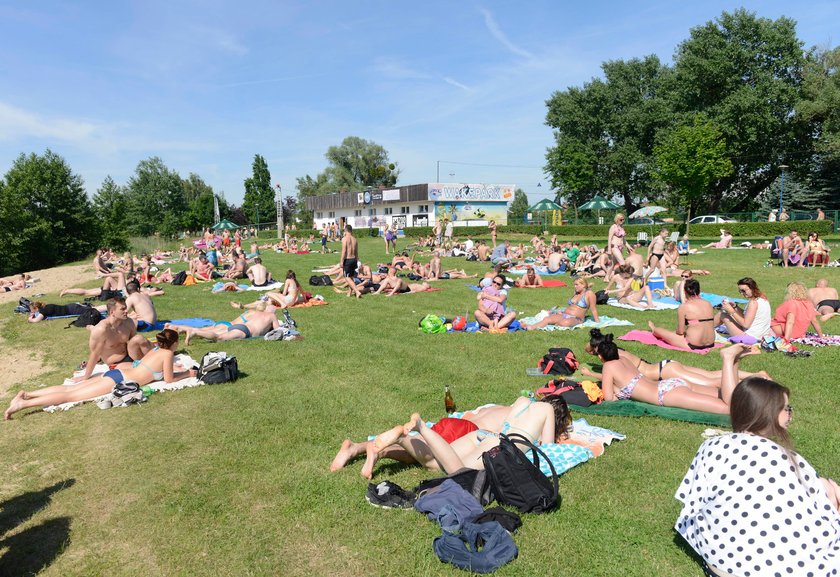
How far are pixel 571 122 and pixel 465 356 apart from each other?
4860 centimetres

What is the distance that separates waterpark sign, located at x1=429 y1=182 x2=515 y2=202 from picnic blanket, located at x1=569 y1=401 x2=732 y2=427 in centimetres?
4799

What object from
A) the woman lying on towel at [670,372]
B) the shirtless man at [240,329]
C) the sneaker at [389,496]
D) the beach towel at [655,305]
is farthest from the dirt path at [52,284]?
the woman lying on towel at [670,372]

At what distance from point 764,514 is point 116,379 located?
6833 mm

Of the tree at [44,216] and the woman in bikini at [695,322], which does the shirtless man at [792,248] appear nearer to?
the woman in bikini at [695,322]

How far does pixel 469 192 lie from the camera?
55.2 meters

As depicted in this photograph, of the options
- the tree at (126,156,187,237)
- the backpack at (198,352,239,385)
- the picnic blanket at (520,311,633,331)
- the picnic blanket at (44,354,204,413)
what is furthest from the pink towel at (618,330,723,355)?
the tree at (126,156,187,237)

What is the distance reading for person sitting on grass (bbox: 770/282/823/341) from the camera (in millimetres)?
8328

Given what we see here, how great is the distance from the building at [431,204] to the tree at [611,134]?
693cm

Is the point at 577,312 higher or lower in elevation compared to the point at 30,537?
higher

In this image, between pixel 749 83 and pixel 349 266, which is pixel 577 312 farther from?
pixel 749 83

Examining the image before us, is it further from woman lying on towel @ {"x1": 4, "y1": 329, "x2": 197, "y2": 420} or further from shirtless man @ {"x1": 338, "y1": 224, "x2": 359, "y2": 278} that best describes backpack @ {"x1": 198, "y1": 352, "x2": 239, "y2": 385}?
shirtless man @ {"x1": 338, "y1": 224, "x2": 359, "y2": 278}

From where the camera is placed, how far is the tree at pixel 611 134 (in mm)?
48531

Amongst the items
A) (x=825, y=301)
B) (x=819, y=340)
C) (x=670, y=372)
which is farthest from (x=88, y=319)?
(x=825, y=301)

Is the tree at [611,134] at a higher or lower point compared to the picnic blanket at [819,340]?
higher
